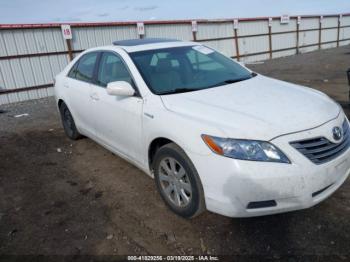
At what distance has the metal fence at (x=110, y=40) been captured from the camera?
11.1 meters

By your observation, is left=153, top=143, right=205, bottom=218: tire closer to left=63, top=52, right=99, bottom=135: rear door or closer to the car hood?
the car hood

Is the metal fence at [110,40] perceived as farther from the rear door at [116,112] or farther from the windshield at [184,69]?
the windshield at [184,69]

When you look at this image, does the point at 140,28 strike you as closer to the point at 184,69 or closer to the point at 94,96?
the point at 94,96

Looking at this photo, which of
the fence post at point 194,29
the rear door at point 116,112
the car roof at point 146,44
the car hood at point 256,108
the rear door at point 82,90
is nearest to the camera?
the car hood at point 256,108

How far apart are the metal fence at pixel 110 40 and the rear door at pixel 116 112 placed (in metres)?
8.58

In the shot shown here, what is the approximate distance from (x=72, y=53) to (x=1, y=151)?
25.8 ft

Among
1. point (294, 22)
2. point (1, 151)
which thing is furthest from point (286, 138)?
point (294, 22)

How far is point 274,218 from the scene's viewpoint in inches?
112

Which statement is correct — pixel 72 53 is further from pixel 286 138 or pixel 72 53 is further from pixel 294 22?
pixel 294 22

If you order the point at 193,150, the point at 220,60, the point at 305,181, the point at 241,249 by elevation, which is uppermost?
the point at 220,60

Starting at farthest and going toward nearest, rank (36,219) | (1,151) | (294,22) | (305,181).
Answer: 1. (294,22)
2. (1,151)
3. (36,219)
4. (305,181)

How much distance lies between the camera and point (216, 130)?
243 cm

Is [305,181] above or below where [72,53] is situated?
below

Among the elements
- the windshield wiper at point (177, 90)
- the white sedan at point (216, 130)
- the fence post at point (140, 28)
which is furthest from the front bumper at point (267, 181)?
the fence post at point (140, 28)
